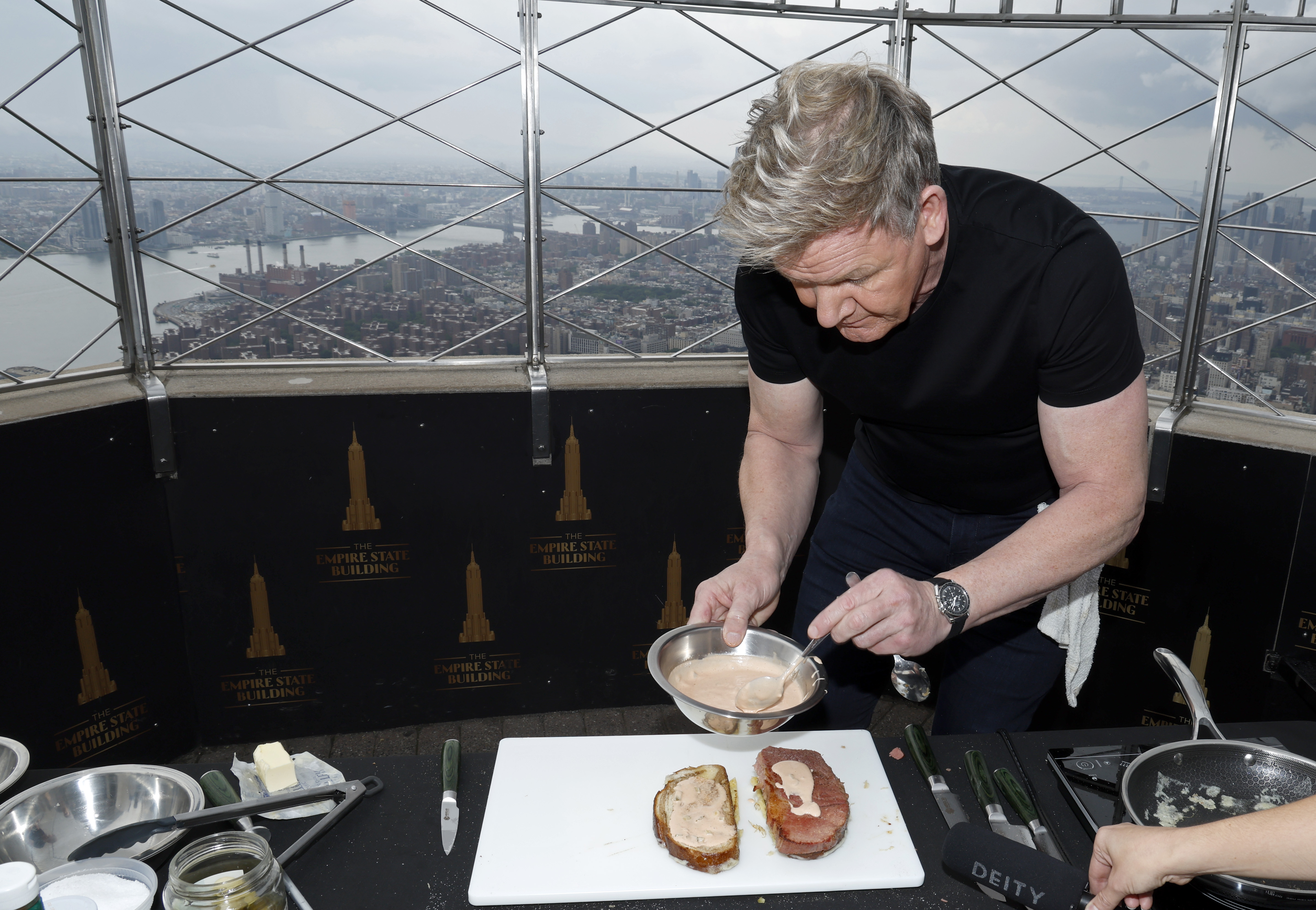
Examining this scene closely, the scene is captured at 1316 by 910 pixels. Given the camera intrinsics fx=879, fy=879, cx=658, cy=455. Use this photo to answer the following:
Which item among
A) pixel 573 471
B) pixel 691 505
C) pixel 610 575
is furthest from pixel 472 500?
pixel 691 505

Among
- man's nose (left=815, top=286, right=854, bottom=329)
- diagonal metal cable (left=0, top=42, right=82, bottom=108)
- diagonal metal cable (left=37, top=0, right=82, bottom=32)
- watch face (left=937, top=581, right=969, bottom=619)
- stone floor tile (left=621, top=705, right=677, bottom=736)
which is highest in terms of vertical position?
diagonal metal cable (left=37, top=0, right=82, bottom=32)

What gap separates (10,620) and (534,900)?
79.9 inches

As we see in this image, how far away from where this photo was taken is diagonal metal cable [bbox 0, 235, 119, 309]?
7.82ft

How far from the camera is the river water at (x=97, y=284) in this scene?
2477 mm

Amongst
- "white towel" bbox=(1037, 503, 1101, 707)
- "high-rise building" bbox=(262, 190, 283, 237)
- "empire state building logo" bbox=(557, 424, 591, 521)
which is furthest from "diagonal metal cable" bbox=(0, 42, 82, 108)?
"white towel" bbox=(1037, 503, 1101, 707)

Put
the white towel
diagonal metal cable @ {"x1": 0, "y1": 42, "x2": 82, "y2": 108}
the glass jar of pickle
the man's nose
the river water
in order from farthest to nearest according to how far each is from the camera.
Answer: the river water, diagonal metal cable @ {"x1": 0, "y1": 42, "x2": 82, "y2": 108}, the white towel, the man's nose, the glass jar of pickle

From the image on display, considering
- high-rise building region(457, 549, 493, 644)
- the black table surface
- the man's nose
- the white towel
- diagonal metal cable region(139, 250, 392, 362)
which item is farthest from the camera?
high-rise building region(457, 549, 493, 644)

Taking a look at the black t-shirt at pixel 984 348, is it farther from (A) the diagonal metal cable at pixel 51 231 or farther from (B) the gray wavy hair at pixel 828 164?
(A) the diagonal metal cable at pixel 51 231

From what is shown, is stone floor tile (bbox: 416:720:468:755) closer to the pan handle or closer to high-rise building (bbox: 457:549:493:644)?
high-rise building (bbox: 457:549:493:644)

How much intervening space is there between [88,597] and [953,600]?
7.79ft

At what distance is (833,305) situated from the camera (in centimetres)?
131

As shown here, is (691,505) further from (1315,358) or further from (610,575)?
(1315,358)

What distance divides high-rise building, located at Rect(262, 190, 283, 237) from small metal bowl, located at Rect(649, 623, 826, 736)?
7.12ft

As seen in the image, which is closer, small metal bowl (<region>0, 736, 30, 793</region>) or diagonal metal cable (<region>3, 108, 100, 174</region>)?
small metal bowl (<region>0, 736, 30, 793</region>)
